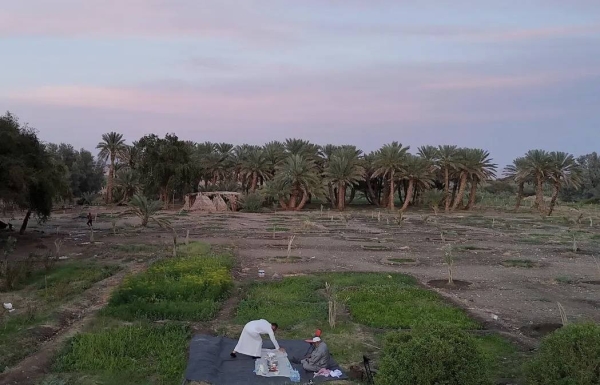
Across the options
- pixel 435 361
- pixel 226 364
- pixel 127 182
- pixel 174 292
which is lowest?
pixel 226 364

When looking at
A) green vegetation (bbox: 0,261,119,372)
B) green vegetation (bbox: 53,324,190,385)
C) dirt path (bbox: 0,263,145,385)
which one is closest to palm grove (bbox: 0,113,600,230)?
green vegetation (bbox: 0,261,119,372)

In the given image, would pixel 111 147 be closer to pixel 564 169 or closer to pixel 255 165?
pixel 255 165

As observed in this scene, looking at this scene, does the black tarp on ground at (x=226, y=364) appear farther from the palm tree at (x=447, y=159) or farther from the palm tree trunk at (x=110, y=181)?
the palm tree trunk at (x=110, y=181)

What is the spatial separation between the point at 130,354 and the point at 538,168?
5446 centimetres

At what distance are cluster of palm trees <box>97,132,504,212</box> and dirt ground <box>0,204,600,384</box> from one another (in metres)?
12.7

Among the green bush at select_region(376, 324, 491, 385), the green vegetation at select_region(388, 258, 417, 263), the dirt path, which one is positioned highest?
the green bush at select_region(376, 324, 491, 385)

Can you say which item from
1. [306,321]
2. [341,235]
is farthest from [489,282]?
[341,235]

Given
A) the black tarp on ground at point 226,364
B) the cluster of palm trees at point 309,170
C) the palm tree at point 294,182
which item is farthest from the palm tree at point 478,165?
the black tarp on ground at point 226,364

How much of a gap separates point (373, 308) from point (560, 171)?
49.0m

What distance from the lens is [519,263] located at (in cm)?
2398

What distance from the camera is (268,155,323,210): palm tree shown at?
188 ft

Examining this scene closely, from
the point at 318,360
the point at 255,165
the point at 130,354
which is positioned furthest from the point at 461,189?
Result: the point at 130,354

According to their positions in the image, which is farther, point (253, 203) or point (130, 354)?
point (253, 203)

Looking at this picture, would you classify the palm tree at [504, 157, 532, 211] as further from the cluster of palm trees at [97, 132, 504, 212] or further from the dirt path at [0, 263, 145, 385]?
the dirt path at [0, 263, 145, 385]
